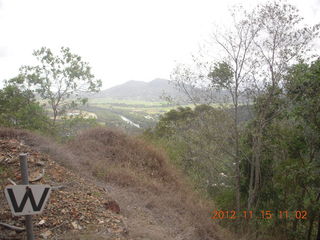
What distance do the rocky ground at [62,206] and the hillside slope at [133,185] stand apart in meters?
0.04

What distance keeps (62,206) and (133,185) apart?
9.79 ft

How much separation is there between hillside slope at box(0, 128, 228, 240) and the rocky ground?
4cm

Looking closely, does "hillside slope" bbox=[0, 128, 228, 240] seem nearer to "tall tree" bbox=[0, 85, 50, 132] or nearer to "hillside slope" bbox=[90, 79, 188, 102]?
"hillside slope" bbox=[90, 79, 188, 102]

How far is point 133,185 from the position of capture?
789 cm

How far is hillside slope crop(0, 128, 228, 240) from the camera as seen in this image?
5.62 metres

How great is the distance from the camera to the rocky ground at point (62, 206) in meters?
4.46
